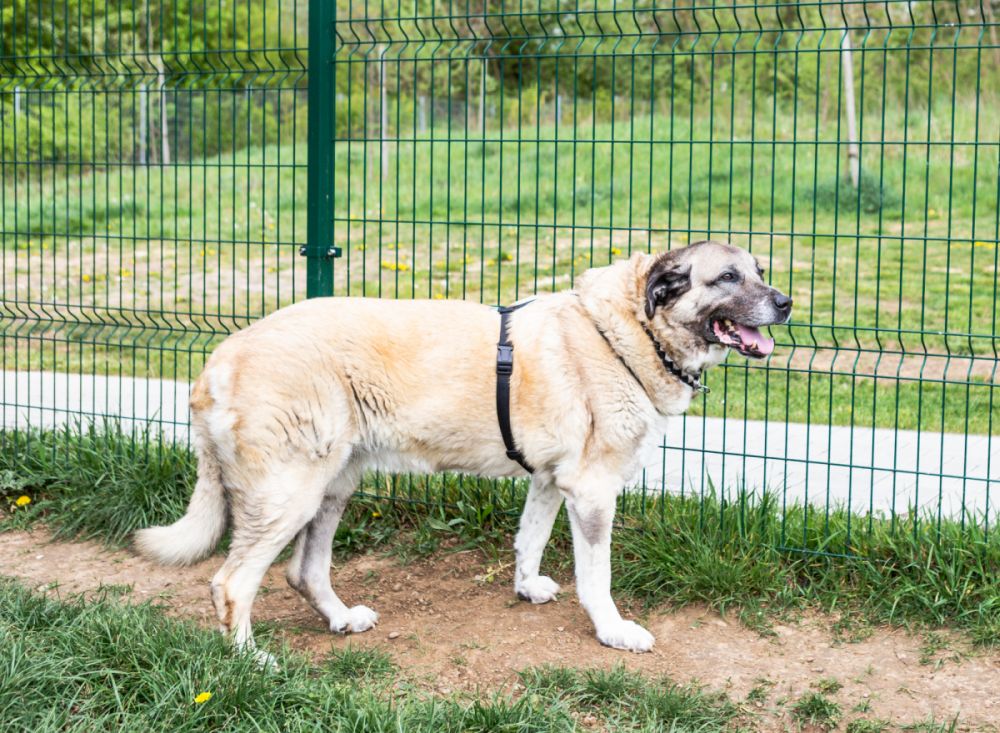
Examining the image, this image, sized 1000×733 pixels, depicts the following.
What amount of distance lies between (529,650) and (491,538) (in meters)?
1.10

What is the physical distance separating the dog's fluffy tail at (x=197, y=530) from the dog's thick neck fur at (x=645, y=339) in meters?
1.62

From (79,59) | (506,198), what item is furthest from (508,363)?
(506,198)

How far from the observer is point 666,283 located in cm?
465

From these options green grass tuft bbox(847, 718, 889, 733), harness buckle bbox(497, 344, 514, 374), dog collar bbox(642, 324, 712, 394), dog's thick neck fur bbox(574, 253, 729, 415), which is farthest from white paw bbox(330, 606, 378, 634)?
green grass tuft bbox(847, 718, 889, 733)

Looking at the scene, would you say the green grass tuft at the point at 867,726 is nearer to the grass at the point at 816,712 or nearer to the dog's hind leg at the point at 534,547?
the grass at the point at 816,712

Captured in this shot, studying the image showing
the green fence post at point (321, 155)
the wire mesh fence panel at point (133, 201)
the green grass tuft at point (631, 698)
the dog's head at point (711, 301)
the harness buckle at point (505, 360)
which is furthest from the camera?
the wire mesh fence panel at point (133, 201)

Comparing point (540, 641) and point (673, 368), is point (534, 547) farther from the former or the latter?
point (673, 368)

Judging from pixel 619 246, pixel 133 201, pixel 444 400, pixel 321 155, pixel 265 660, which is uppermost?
pixel 321 155

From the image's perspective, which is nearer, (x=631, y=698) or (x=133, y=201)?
(x=631, y=698)

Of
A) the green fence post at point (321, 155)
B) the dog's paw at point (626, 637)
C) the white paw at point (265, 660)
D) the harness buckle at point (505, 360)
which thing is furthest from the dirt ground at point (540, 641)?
the green fence post at point (321, 155)

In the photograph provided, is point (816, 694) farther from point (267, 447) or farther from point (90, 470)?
point (90, 470)

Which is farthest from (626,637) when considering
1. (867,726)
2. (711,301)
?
(711,301)

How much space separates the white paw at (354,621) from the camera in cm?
492

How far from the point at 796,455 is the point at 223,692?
4.40m
